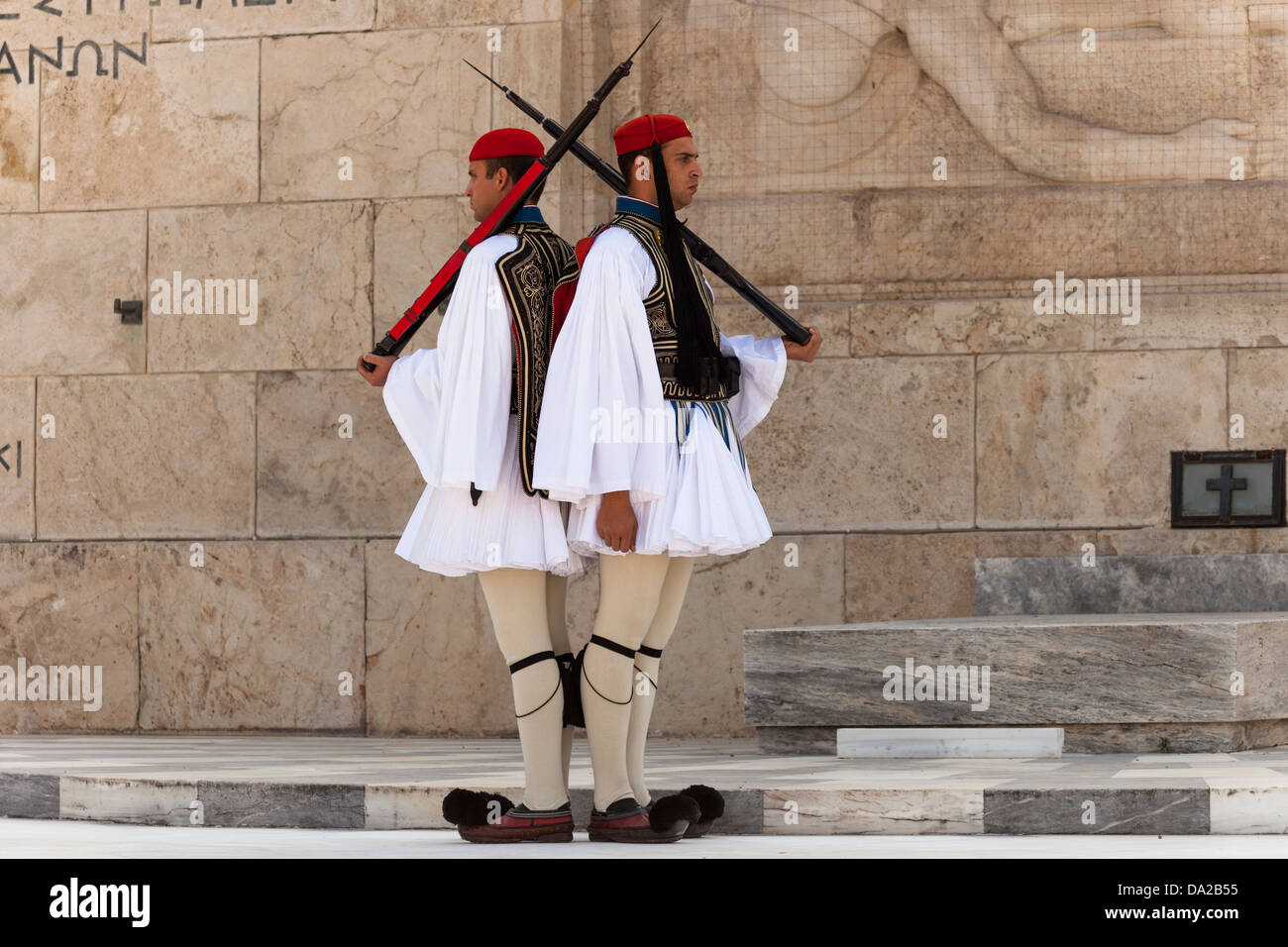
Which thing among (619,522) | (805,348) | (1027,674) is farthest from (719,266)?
(1027,674)

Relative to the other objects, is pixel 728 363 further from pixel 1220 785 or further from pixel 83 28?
pixel 83 28

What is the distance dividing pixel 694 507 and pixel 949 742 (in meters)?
2.11

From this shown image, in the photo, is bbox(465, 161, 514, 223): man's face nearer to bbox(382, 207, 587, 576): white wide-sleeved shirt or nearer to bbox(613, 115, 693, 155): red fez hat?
bbox(382, 207, 587, 576): white wide-sleeved shirt

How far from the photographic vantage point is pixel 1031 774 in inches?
220

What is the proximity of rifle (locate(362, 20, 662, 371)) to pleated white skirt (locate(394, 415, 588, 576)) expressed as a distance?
18.3 inches

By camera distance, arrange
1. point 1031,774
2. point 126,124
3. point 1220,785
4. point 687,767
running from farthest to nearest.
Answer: point 126,124, point 687,767, point 1031,774, point 1220,785

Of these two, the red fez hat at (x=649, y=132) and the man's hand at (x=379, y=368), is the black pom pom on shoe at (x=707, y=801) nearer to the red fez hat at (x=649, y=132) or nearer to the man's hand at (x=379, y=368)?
the man's hand at (x=379, y=368)

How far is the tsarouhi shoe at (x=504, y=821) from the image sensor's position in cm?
491

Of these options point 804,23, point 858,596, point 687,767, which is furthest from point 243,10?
point 687,767

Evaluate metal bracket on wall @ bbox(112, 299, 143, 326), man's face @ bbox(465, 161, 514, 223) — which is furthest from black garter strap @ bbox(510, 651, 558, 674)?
metal bracket on wall @ bbox(112, 299, 143, 326)

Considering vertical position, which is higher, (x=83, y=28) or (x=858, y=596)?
(x=83, y=28)

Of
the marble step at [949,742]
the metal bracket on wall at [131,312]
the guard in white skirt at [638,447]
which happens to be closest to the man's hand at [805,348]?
the guard in white skirt at [638,447]

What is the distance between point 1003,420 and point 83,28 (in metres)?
4.87

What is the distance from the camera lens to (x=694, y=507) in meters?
4.83
